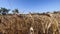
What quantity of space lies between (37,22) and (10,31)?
54 cm

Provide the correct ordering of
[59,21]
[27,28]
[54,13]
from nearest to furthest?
[27,28] < [59,21] < [54,13]

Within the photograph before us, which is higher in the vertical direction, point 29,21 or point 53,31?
point 29,21

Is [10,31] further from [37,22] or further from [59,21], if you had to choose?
[59,21]

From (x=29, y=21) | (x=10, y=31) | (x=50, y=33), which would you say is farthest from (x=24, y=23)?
(x=50, y=33)

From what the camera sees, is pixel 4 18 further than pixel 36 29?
Yes

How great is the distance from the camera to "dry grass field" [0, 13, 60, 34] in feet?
10.6

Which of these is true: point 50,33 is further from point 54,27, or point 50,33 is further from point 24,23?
point 24,23

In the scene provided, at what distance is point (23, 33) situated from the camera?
3.25 m

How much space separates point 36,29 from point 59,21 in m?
0.56

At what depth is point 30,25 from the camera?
3229 millimetres

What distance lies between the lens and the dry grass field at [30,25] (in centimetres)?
322

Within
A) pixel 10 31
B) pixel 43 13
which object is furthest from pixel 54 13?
pixel 10 31

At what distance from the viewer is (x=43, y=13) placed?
362 centimetres

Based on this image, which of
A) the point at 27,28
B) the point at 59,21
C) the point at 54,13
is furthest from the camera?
the point at 54,13
